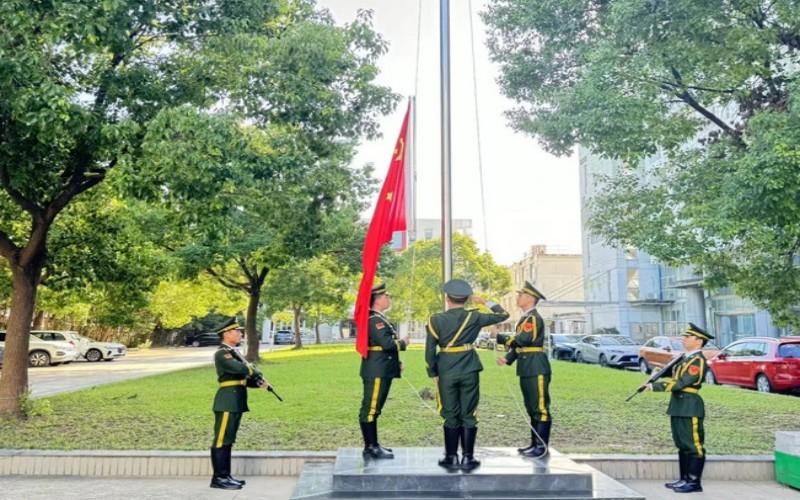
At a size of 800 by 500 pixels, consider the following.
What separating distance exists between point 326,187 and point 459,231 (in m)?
36.6

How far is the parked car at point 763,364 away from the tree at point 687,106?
4768mm

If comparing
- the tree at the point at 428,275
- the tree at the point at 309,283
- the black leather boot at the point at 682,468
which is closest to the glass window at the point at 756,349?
the black leather boot at the point at 682,468

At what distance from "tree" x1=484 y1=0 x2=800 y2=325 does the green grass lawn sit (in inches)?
96.9

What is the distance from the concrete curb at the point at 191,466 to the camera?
24.0 ft

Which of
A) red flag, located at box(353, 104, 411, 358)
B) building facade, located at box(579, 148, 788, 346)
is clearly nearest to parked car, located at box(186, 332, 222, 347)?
building facade, located at box(579, 148, 788, 346)

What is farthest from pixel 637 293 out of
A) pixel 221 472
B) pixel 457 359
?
pixel 221 472

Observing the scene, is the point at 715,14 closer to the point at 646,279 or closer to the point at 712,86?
the point at 712,86

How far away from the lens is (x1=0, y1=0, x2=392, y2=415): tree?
884 cm

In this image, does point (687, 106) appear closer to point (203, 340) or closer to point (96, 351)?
point (96, 351)

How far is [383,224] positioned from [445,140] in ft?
4.03

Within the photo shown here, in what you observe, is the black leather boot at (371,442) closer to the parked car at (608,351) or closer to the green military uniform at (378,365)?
the green military uniform at (378,365)

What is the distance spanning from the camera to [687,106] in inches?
472

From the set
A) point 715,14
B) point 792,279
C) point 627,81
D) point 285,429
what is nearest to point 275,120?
point 285,429

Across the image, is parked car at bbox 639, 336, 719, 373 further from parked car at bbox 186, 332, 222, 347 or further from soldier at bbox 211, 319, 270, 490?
parked car at bbox 186, 332, 222, 347
